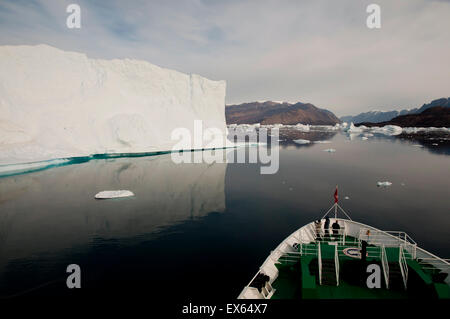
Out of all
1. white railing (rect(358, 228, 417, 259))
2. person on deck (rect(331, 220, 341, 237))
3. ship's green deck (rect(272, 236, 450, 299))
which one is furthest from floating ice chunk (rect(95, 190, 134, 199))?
white railing (rect(358, 228, 417, 259))

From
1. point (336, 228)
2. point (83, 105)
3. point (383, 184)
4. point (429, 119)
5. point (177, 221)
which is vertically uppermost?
point (429, 119)

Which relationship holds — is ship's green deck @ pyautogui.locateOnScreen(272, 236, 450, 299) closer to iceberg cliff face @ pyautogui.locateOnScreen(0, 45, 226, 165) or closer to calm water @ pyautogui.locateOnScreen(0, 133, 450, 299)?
calm water @ pyautogui.locateOnScreen(0, 133, 450, 299)

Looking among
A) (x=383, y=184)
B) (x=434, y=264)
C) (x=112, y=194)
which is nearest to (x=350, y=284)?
(x=434, y=264)

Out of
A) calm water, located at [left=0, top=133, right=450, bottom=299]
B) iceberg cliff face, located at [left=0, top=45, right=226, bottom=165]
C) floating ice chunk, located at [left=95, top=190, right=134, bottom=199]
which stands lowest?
calm water, located at [left=0, top=133, right=450, bottom=299]

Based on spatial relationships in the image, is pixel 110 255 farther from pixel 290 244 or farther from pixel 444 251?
pixel 444 251

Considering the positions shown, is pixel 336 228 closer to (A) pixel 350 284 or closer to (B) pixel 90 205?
(A) pixel 350 284

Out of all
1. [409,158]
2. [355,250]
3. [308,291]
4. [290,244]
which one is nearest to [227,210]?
[290,244]
